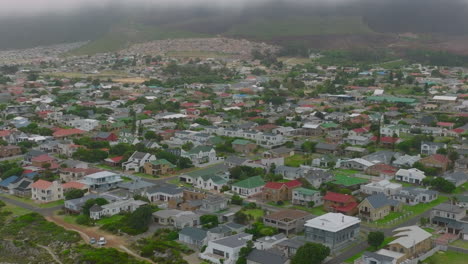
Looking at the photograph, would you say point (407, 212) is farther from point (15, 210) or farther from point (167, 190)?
point (15, 210)

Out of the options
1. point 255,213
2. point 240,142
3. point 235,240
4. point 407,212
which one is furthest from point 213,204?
point 240,142

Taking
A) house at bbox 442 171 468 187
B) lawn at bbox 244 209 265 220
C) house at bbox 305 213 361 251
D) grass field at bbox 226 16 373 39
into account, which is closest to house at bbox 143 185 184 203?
lawn at bbox 244 209 265 220

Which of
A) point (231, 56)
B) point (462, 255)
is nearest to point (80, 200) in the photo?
point (462, 255)

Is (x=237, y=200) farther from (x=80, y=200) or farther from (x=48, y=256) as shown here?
(x=48, y=256)

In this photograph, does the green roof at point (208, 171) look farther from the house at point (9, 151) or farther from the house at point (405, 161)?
the house at point (9, 151)

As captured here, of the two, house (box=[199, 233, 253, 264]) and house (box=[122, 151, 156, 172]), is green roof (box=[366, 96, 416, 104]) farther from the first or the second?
house (box=[199, 233, 253, 264])

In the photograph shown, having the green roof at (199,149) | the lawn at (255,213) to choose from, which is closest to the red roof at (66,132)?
the green roof at (199,149)
